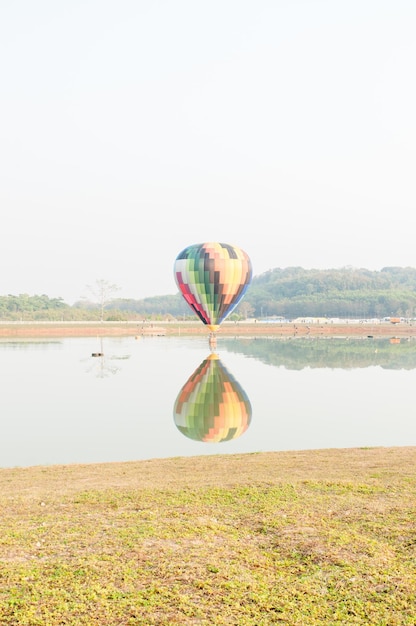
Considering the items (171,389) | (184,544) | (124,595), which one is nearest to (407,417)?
(171,389)

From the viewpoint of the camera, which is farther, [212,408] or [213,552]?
[212,408]

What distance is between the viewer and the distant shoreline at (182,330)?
323ft

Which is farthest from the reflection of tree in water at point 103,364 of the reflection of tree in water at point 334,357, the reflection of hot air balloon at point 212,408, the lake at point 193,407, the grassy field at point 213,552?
the grassy field at point 213,552

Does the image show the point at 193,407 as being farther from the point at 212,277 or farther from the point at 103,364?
the point at 212,277

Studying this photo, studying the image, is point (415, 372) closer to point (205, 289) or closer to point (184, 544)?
point (205, 289)

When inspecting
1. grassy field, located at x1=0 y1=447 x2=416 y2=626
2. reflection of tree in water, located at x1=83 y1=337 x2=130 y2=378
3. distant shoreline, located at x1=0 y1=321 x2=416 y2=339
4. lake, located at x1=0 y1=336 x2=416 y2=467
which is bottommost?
lake, located at x1=0 y1=336 x2=416 y2=467

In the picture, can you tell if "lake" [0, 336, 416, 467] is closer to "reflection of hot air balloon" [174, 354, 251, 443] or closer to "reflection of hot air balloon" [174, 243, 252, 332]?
"reflection of hot air balloon" [174, 354, 251, 443]

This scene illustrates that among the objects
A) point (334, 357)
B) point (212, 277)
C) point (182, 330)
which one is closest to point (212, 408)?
point (334, 357)

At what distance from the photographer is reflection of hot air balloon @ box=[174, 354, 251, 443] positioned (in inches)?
894

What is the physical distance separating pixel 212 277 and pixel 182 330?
4625 cm

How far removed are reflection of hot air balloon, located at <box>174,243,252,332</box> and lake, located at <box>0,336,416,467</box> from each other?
432 inches

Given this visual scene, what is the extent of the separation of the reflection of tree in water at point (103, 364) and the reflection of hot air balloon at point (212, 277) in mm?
9573

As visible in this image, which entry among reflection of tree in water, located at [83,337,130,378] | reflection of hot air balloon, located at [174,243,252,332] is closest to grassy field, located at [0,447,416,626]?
reflection of tree in water, located at [83,337,130,378]

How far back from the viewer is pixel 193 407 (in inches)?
1107
